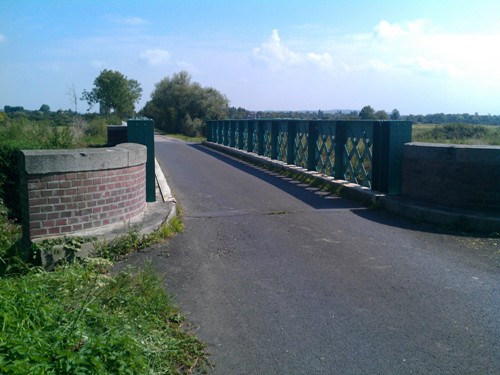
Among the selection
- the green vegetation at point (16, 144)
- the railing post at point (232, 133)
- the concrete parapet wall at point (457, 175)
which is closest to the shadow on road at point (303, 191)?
the concrete parapet wall at point (457, 175)

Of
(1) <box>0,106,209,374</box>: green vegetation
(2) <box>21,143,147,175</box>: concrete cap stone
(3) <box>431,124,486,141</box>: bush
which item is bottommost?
(1) <box>0,106,209,374</box>: green vegetation

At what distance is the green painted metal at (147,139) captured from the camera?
8.99 m

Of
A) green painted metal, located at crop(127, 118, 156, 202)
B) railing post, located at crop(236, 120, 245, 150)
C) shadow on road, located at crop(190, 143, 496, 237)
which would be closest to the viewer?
shadow on road, located at crop(190, 143, 496, 237)

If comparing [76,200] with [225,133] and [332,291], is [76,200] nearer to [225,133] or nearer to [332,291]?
[332,291]

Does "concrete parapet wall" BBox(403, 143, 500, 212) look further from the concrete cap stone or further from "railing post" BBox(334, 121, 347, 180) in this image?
the concrete cap stone

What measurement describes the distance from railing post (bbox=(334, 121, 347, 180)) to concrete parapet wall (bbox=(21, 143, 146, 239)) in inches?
225

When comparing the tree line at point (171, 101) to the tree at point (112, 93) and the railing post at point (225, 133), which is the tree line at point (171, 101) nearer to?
the tree at point (112, 93)

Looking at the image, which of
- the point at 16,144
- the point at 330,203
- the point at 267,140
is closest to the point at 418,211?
the point at 330,203

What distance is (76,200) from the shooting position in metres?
6.37

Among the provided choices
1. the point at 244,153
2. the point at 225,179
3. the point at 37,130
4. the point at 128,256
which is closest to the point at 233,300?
the point at 128,256

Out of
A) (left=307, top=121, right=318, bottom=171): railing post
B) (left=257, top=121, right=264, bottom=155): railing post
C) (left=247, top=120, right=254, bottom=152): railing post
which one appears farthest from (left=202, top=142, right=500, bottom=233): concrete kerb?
(left=247, top=120, right=254, bottom=152): railing post

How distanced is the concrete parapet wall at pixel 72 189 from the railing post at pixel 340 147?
225 inches

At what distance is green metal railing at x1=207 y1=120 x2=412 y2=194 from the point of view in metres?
9.77

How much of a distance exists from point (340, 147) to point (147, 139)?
14.7ft
